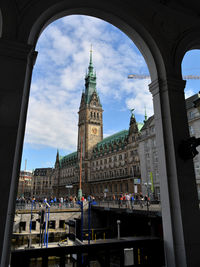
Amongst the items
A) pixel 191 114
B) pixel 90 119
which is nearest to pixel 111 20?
pixel 191 114

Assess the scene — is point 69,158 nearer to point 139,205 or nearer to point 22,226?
point 22,226

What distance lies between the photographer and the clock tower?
9212cm

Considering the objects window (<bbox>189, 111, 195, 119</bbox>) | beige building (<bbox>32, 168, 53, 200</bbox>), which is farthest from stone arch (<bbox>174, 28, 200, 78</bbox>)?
beige building (<bbox>32, 168, 53, 200</bbox>)

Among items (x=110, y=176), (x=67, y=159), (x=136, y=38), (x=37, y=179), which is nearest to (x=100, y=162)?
(x=110, y=176)

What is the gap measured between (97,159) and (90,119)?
64.1ft

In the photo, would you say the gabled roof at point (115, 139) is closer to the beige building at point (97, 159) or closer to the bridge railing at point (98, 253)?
the beige building at point (97, 159)

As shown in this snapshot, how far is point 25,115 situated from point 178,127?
10.3 ft

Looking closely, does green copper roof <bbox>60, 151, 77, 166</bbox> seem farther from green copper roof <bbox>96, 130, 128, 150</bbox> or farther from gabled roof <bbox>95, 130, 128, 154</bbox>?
green copper roof <bbox>96, 130, 128, 150</bbox>

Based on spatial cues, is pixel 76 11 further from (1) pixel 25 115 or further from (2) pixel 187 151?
(2) pixel 187 151

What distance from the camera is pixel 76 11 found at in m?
4.54

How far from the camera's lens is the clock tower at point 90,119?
302 ft

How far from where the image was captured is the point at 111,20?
4.84m

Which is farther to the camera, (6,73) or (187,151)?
(187,151)

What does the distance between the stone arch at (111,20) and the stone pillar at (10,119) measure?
52 centimetres
